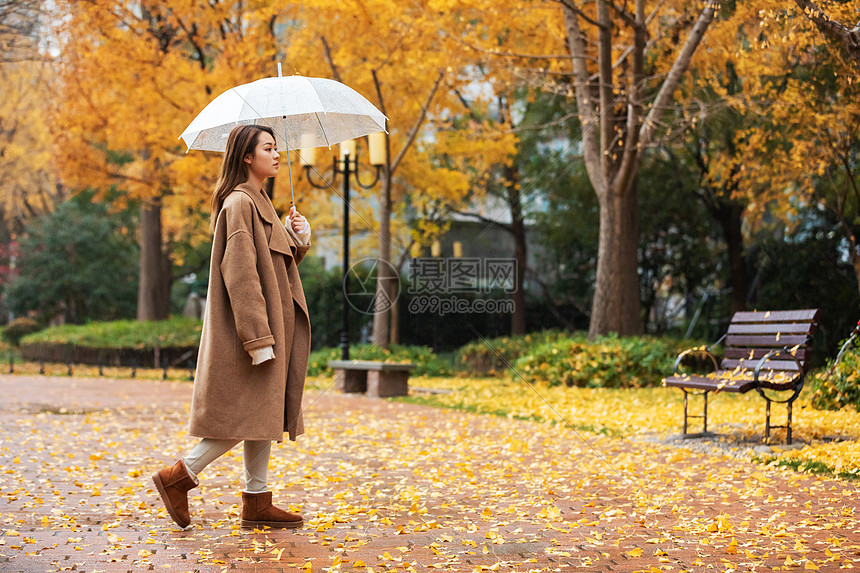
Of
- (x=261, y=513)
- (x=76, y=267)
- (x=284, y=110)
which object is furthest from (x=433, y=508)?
(x=76, y=267)

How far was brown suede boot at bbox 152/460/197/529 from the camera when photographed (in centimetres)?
380

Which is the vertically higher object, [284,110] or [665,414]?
[284,110]

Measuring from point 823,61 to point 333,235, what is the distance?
1282 centimetres

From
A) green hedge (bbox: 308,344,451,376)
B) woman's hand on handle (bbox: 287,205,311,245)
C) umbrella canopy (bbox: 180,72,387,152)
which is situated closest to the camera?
woman's hand on handle (bbox: 287,205,311,245)

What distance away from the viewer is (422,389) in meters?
12.1

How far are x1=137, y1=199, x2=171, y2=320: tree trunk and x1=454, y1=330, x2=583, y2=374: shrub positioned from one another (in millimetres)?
7406

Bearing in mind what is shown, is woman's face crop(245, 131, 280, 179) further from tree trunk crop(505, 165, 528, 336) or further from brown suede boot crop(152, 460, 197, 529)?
tree trunk crop(505, 165, 528, 336)

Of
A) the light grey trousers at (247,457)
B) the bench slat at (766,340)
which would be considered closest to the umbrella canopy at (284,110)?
the light grey trousers at (247,457)

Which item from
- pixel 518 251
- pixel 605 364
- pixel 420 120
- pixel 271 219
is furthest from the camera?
pixel 518 251

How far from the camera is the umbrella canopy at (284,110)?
4246mm

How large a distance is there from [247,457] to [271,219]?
45.4 inches

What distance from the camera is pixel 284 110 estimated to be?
4215mm

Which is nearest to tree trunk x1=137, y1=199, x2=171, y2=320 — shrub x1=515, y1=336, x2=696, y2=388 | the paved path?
shrub x1=515, y1=336, x2=696, y2=388

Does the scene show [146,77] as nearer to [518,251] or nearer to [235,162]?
[518,251]
